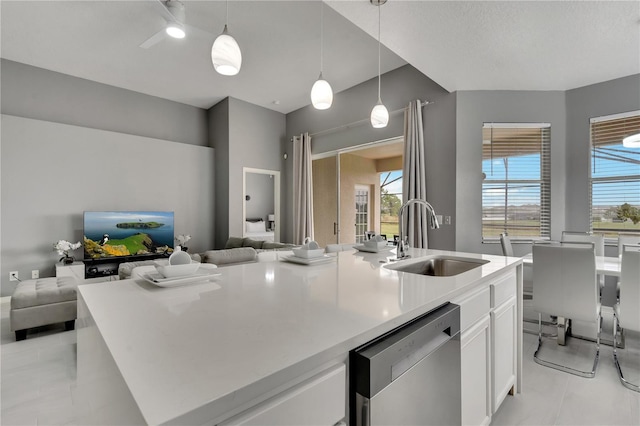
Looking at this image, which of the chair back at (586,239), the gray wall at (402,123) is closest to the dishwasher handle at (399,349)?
the gray wall at (402,123)

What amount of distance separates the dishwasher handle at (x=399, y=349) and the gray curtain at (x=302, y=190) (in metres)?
4.62

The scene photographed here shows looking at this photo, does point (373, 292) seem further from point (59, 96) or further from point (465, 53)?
point (59, 96)

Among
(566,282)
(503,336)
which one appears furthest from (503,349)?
(566,282)

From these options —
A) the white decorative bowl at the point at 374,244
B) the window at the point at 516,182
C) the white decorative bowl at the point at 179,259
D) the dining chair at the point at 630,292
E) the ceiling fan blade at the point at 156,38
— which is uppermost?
the ceiling fan blade at the point at 156,38

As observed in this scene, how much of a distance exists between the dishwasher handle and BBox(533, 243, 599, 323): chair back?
1.91 meters

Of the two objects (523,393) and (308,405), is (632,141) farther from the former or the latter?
(308,405)

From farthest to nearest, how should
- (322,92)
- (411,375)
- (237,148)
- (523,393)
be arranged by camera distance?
(237,148)
(322,92)
(523,393)
(411,375)

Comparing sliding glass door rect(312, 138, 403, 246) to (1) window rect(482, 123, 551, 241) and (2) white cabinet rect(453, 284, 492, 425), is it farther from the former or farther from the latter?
(2) white cabinet rect(453, 284, 492, 425)

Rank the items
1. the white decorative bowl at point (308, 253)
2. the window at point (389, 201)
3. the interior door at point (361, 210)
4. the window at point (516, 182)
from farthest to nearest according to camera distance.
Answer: the interior door at point (361, 210) → the window at point (389, 201) → the window at point (516, 182) → the white decorative bowl at point (308, 253)

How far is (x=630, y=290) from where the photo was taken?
2.13m

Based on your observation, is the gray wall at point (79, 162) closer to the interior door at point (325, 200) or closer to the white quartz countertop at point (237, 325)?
the interior door at point (325, 200)

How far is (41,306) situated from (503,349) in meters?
3.86

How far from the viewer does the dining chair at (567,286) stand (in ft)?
7.55

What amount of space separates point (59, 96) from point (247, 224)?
3488 mm
